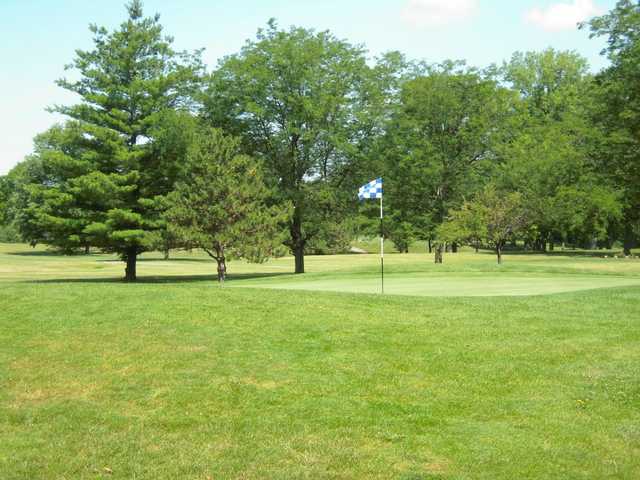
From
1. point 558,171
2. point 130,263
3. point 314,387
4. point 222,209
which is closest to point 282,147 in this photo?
point 222,209

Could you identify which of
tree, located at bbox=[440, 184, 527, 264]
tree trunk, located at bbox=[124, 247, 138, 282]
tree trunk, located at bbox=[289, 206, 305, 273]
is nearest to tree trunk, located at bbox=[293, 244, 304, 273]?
tree trunk, located at bbox=[289, 206, 305, 273]

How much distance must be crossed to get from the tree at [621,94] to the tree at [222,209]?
2447 centimetres

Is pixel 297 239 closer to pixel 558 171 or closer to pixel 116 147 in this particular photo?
pixel 116 147

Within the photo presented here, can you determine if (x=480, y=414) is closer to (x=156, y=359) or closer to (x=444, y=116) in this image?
(x=156, y=359)

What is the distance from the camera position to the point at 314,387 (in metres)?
9.99

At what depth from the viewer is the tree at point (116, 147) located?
35.5 metres

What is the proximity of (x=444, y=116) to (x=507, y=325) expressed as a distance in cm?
3452

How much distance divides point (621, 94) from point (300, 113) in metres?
22.0

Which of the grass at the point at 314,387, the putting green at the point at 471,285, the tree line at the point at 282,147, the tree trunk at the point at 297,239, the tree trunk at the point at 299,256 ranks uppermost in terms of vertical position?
the tree line at the point at 282,147

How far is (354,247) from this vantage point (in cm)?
10562

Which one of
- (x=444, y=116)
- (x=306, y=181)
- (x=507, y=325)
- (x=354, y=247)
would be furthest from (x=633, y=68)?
(x=354, y=247)

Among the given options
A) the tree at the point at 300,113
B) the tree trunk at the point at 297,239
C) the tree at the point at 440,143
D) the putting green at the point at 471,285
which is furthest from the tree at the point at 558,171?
the putting green at the point at 471,285

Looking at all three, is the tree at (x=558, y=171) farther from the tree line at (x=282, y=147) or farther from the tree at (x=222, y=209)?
the tree at (x=222, y=209)

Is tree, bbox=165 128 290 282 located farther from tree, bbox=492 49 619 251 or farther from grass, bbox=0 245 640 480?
tree, bbox=492 49 619 251
